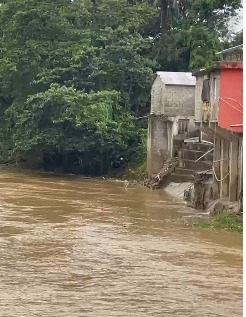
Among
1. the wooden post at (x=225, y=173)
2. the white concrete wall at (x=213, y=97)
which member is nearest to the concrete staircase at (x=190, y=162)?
the white concrete wall at (x=213, y=97)

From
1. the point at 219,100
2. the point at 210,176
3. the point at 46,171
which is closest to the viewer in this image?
the point at 219,100

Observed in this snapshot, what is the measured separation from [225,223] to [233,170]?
3142mm

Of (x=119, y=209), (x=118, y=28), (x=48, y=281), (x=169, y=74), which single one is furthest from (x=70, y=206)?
(x=118, y=28)

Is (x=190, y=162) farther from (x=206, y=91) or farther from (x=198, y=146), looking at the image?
→ (x=206, y=91)

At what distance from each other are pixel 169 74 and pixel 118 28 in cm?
569

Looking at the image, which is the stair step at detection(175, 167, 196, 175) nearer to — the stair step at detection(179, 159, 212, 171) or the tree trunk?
the stair step at detection(179, 159, 212, 171)

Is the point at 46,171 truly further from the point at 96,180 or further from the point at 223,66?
the point at 223,66

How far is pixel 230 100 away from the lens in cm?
1667

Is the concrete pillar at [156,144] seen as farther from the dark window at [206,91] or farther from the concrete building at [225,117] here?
the dark window at [206,91]

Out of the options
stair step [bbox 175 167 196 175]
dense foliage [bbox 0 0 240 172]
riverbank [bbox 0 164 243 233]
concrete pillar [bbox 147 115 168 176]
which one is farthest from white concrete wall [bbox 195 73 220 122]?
dense foliage [bbox 0 0 240 172]

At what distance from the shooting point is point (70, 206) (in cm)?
1870

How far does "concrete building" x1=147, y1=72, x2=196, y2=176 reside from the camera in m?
27.2

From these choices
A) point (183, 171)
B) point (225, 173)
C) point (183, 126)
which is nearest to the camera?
point (225, 173)

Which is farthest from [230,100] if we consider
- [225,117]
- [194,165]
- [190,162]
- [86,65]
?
[86,65]
